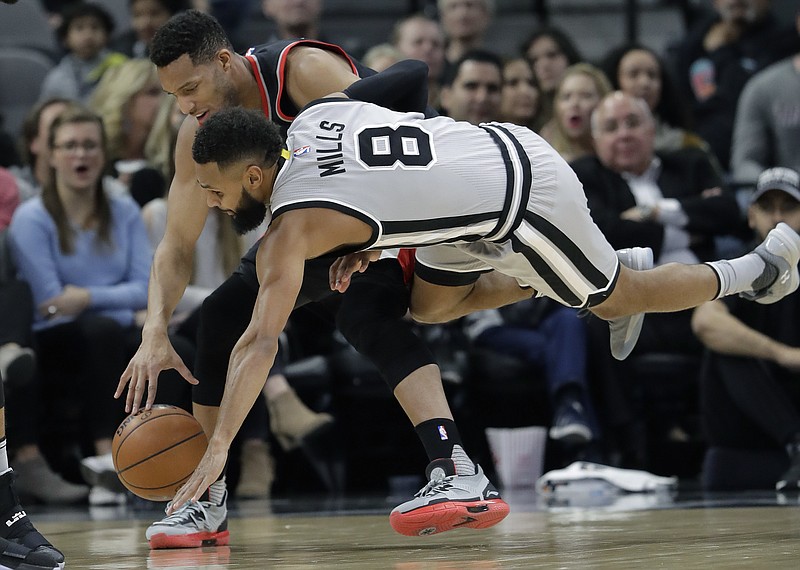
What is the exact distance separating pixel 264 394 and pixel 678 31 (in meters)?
4.79

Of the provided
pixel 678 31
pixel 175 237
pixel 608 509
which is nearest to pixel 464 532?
pixel 608 509

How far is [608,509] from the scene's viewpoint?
16.3 ft

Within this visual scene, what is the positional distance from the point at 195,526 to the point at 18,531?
0.83 metres

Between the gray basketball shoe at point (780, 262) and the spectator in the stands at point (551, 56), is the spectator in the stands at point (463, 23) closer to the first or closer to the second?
the spectator in the stands at point (551, 56)

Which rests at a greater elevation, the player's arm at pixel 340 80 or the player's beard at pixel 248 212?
→ the player's arm at pixel 340 80

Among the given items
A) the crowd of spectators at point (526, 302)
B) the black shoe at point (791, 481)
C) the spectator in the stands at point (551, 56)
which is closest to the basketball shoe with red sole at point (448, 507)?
the black shoe at point (791, 481)

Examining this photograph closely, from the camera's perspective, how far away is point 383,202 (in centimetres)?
364

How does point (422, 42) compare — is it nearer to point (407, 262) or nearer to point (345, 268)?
point (407, 262)

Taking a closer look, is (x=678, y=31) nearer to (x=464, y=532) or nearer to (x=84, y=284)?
(x=84, y=284)

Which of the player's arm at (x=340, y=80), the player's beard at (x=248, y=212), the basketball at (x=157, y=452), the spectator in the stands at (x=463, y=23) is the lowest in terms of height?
the basketball at (x=157, y=452)

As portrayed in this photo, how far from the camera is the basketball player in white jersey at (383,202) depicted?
11.4ft

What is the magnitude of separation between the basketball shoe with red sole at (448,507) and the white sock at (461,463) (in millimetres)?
17

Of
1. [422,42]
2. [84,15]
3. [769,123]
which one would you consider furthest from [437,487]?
[84,15]

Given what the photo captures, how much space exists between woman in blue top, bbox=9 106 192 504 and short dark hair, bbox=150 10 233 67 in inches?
99.0
